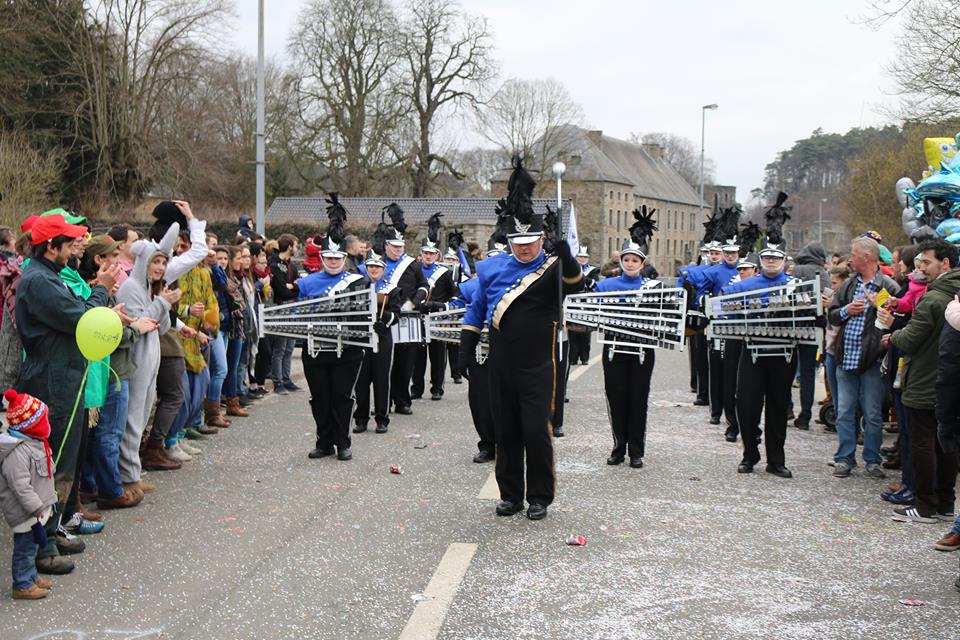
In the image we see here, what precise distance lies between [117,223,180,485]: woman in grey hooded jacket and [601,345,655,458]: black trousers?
12.4 ft

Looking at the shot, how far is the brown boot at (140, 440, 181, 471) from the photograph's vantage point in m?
8.28

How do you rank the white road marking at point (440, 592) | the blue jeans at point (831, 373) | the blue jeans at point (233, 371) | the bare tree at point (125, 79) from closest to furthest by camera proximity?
1. the white road marking at point (440, 592)
2. the blue jeans at point (831, 373)
3. the blue jeans at point (233, 371)
4. the bare tree at point (125, 79)

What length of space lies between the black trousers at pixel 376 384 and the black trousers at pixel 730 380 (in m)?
3.56

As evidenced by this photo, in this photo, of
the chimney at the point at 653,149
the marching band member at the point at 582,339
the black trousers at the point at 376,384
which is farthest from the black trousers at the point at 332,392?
the chimney at the point at 653,149

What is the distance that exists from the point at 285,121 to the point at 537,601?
46378 millimetres

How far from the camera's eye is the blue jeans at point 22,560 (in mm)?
5191

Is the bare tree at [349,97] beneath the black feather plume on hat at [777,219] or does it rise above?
above

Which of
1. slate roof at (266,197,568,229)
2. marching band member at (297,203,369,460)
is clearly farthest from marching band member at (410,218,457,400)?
slate roof at (266,197,568,229)

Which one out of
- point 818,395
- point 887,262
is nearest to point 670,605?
point 887,262

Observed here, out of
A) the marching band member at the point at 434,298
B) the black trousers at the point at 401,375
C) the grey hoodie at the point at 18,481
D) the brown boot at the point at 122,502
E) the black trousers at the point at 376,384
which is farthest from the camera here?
the marching band member at the point at 434,298

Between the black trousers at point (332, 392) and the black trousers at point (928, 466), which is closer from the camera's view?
the black trousers at point (928, 466)

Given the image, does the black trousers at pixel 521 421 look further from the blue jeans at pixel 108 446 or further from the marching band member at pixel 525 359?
the blue jeans at pixel 108 446

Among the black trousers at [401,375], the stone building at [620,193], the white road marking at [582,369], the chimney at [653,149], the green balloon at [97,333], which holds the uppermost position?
the chimney at [653,149]

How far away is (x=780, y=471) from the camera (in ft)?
27.7
